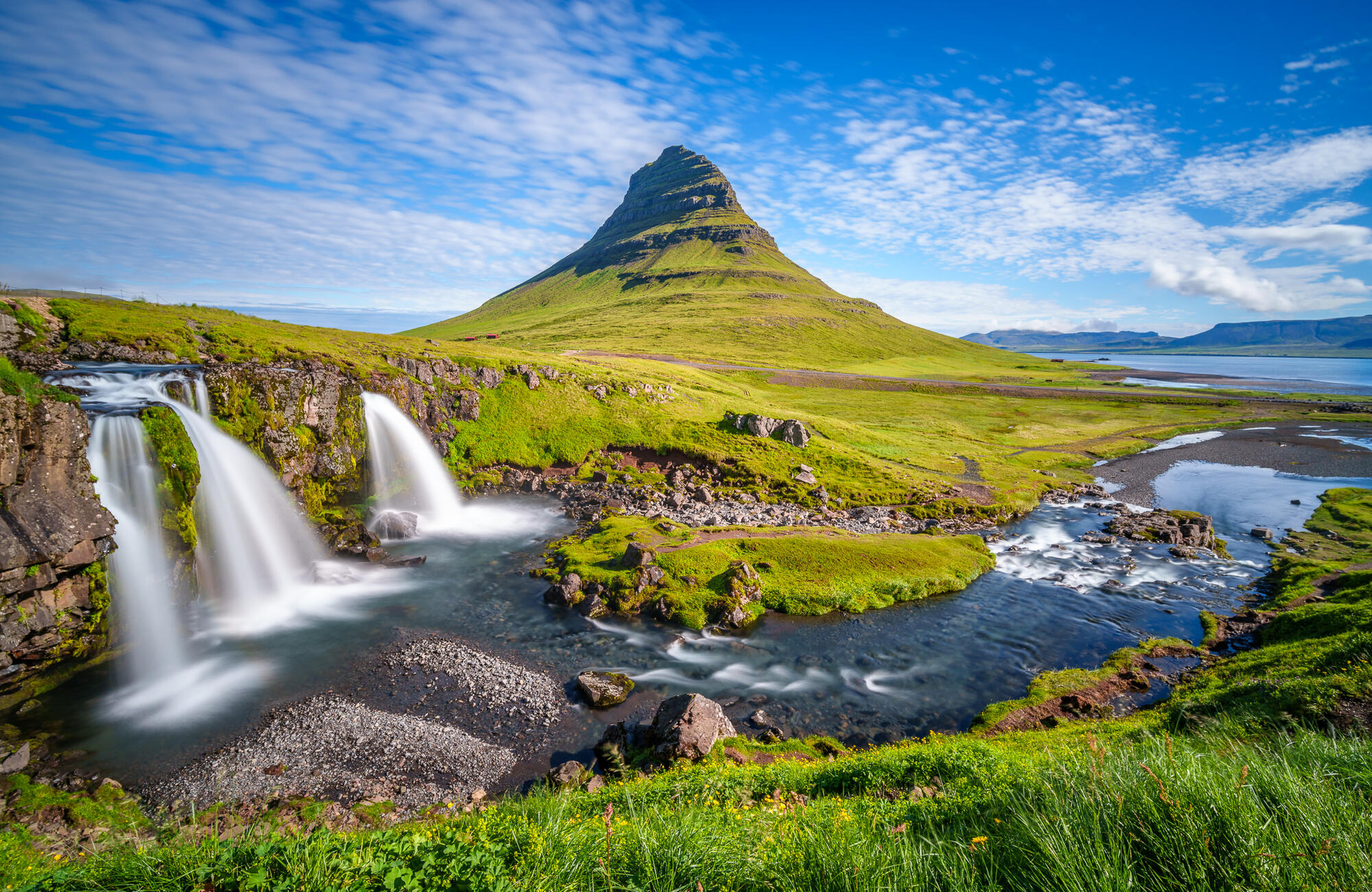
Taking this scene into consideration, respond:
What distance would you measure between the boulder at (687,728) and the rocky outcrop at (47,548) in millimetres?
23597

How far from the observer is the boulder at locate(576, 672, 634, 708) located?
21750mm

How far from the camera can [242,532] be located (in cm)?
3130

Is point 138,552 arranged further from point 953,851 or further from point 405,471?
point 953,851

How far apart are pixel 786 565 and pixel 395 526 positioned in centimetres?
2801

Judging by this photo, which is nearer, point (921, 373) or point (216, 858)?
point (216, 858)

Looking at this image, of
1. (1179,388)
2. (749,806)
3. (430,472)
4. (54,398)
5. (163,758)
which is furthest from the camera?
(1179,388)

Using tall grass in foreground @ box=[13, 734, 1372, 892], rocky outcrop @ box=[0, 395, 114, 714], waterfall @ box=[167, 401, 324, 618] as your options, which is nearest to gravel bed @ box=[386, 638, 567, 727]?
waterfall @ box=[167, 401, 324, 618]

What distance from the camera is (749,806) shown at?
11.9 meters

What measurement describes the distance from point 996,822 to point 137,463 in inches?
1478

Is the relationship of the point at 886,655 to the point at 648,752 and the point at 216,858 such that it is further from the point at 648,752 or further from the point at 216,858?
the point at 216,858

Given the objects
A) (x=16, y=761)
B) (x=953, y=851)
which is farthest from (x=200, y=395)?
(x=953, y=851)

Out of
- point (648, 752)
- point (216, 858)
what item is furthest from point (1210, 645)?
point (216, 858)

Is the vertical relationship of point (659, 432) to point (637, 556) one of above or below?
above

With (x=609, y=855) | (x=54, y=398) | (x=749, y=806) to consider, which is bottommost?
(x=749, y=806)
